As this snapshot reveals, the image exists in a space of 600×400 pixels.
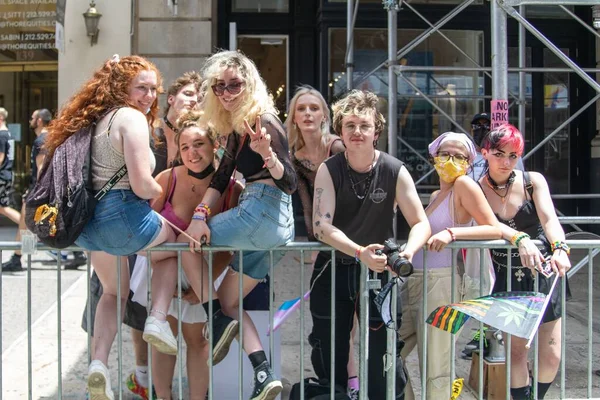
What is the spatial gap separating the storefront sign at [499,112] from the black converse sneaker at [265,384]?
2.43 meters

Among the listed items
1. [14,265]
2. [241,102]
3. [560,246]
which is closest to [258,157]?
[241,102]

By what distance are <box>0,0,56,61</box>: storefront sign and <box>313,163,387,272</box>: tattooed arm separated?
8.91 meters

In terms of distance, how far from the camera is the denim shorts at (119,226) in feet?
11.7

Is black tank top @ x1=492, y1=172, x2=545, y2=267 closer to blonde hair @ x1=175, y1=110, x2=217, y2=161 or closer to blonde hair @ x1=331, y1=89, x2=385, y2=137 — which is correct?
blonde hair @ x1=331, y1=89, x2=385, y2=137

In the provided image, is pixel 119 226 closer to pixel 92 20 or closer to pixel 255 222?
pixel 255 222

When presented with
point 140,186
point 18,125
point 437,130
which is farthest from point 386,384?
point 18,125

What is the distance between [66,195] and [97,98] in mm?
597

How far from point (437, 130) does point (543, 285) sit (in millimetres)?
6720

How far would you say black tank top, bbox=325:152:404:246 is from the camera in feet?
12.6

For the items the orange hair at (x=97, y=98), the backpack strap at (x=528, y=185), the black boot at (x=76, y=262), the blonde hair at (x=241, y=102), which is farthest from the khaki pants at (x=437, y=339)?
the black boot at (x=76, y=262)

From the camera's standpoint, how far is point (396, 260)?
345cm

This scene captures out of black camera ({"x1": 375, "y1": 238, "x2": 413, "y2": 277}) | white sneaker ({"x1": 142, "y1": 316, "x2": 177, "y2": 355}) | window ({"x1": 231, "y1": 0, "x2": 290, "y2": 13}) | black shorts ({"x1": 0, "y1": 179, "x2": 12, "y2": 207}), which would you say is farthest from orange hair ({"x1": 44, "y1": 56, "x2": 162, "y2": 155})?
window ({"x1": 231, "y1": 0, "x2": 290, "y2": 13})

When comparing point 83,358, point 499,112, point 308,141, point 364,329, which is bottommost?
point 83,358

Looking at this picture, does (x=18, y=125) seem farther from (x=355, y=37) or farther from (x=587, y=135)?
(x=587, y=135)
